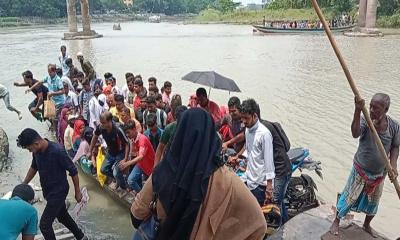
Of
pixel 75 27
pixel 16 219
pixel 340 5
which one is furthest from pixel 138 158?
pixel 340 5

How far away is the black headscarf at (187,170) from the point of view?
6.45 ft

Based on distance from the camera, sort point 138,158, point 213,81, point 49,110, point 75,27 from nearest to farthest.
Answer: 1. point 138,158
2. point 213,81
3. point 49,110
4. point 75,27

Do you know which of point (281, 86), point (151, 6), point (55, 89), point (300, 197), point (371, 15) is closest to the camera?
point (300, 197)

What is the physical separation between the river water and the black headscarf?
3.82 metres

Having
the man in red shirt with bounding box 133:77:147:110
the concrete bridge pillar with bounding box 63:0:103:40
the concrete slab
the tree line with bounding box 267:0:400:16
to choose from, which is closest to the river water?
the man in red shirt with bounding box 133:77:147:110

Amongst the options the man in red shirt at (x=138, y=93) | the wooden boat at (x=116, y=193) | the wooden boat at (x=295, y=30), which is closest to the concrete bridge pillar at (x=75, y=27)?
the wooden boat at (x=295, y=30)

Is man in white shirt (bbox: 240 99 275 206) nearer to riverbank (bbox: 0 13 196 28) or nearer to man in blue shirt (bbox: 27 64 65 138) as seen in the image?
man in blue shirt (bbox: 27 64 65 138)

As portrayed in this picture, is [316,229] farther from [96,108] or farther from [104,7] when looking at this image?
[104,7]

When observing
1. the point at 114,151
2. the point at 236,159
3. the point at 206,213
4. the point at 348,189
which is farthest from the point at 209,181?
the point at 114,151

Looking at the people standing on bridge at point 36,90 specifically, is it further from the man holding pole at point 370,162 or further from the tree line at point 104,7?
the tree line at point 104,7

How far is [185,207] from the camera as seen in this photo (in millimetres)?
2029

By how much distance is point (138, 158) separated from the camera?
209 inches

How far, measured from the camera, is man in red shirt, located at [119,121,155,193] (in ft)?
17.6

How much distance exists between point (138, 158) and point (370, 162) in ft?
8.86
